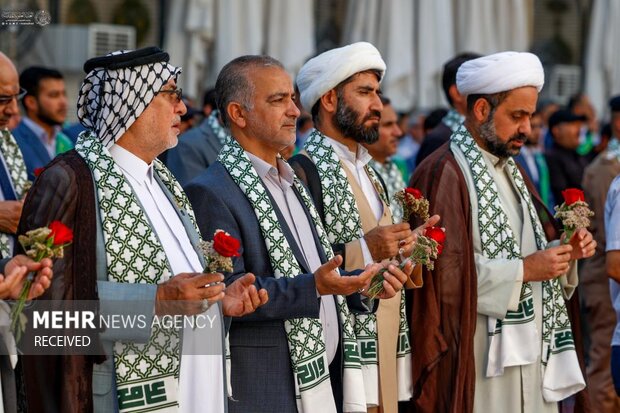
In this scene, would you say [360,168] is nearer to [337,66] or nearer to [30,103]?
[337,66]

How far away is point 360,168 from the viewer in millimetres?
6086

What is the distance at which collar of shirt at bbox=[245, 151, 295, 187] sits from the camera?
532 cm

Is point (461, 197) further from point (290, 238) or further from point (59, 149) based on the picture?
point (59, 149)

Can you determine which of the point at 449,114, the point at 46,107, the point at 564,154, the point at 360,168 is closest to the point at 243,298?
the point at 360,168

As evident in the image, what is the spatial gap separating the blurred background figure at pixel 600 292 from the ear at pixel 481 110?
2.41 m

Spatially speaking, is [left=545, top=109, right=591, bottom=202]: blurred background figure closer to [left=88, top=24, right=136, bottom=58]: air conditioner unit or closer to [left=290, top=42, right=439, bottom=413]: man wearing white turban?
[left=88, top=24, right=136, bottom=58]: air conditioner unit

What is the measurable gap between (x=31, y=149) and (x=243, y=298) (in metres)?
3.30

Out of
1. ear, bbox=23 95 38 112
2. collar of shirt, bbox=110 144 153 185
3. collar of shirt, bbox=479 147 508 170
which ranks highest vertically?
ear, bbox=23 95 38 112

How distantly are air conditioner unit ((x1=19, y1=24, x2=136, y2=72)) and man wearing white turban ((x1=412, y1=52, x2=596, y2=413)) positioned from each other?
647 centimetres

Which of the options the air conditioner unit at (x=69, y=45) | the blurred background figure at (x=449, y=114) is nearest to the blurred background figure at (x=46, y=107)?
the blurred background figure at (x=449, y=114)

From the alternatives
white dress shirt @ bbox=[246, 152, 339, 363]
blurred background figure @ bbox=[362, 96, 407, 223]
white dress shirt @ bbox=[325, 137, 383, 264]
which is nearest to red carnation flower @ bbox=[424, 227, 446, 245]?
white dress shirt @ bbox=[246, 152, 339, 363]

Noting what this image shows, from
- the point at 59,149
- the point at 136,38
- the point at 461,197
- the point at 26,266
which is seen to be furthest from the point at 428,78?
the point at 26,266

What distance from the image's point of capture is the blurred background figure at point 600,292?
8.60 m

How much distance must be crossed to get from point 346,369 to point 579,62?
1357cm
